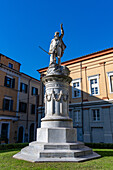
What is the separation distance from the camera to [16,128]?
89.4 ft

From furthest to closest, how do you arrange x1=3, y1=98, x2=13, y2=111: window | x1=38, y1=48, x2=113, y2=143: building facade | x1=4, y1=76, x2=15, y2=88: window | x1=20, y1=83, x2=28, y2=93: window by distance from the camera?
x1=20, y1=83, x2=28, y2=93: window → x1=4, y1=76, x2=15, y2=88: window → x1=3, y1=98, x2=13, y2=111: window → x1=38, y1=48, x2=113, y2=143: building facade

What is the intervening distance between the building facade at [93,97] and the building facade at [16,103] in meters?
10.2

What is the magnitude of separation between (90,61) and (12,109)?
15501 mm

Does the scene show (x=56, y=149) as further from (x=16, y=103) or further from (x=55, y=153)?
(x=16, y=103)

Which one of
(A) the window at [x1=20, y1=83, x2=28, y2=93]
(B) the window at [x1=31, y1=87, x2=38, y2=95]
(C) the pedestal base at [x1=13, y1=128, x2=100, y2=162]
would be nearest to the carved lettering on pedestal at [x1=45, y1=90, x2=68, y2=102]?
(C) the pedestal base at [x1=13, y1=128, x2=100, y2=162]

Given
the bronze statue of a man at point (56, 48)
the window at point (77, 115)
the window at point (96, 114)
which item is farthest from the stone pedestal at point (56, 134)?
the window at point (77, 115)

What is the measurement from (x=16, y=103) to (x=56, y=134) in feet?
67.3

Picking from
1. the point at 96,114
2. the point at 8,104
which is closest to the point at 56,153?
the point at 96,114

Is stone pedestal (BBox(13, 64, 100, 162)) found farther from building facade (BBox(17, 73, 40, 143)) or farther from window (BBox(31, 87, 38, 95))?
window (BBox(31, 87, 38, 95))

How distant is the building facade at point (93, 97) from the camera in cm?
2120

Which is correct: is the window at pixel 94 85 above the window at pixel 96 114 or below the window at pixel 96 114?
above

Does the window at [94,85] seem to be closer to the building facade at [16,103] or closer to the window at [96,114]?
the window at [96,114]

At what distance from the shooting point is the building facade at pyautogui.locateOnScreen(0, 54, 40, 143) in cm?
2517

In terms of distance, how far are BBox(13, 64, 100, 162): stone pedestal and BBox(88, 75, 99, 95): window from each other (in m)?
13.4
